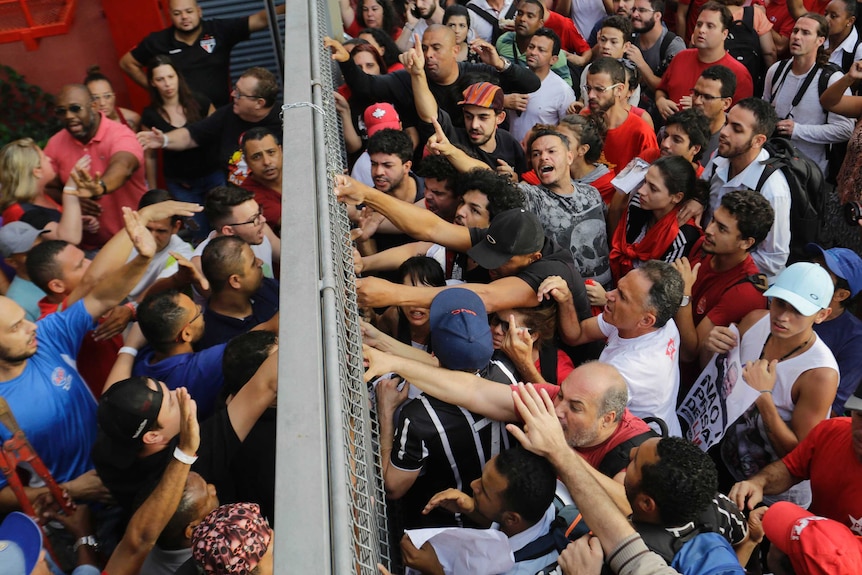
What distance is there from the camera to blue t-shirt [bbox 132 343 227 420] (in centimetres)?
296

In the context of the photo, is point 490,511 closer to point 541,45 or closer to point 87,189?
point 87,189

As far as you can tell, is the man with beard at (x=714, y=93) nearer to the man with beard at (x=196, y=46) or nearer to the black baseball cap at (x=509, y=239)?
the black baseball cap at (x=509, y=239)

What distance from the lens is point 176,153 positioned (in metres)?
4.99

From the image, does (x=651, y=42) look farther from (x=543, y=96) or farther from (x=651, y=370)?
(x=651, y=370)

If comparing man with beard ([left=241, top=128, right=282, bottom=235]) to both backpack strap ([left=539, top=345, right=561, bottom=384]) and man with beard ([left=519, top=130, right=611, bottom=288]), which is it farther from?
backpack strap ([left=539, top=345, right=561, bottom=384])

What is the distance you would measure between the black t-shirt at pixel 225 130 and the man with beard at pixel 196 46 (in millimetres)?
855

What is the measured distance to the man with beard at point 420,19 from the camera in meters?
6.20

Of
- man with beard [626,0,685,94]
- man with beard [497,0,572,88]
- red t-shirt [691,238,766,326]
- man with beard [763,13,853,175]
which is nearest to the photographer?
red t-shirt [691,238,766,326]

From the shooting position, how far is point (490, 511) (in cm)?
214

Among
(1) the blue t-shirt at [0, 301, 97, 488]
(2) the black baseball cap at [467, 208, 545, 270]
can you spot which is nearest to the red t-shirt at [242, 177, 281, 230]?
(1) the blue t-shirt at [0, 301, 97, 488]

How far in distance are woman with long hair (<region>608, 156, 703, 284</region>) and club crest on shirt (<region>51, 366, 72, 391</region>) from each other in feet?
8.18

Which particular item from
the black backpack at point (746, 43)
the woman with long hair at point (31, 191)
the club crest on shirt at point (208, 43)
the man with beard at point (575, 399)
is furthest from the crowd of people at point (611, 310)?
the woman with long hair at point (31, 191)

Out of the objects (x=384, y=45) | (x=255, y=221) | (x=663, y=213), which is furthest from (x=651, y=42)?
(x=255, y=221)

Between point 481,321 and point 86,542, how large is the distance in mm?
1651
